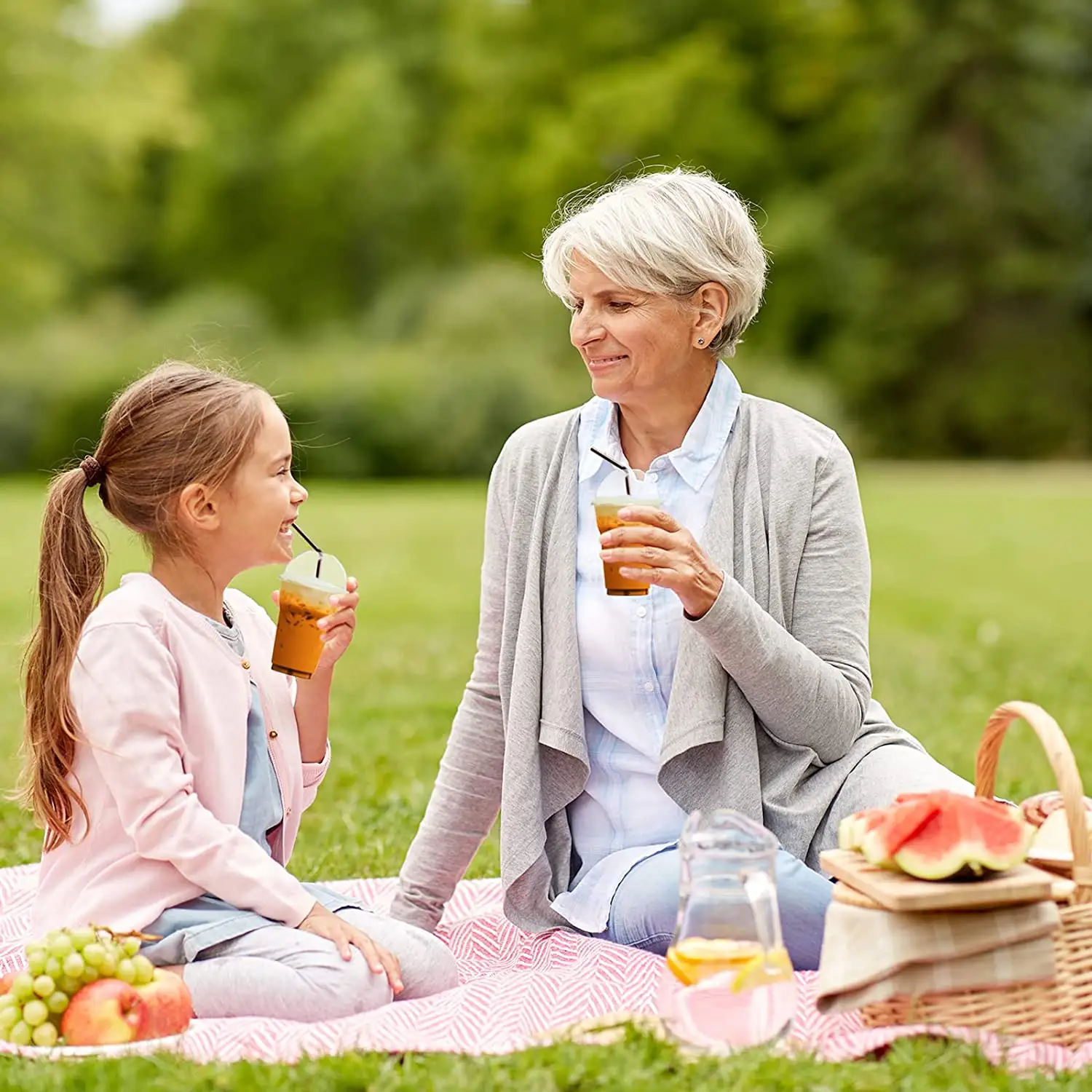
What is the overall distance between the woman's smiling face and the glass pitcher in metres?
1.17

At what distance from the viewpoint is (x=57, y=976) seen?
10.5ft

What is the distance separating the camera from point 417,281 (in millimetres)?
37281

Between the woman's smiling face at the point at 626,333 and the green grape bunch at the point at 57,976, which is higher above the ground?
the woman's smiling face at the point at 626,333

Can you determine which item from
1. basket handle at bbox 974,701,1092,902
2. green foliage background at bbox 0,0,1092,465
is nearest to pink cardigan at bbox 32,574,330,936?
basket handle at bbox 974,701,1092,902

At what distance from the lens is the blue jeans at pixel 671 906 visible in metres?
3.58

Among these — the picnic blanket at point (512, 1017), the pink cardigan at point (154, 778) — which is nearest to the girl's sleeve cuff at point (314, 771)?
the pink cardigan at point (154, 778)

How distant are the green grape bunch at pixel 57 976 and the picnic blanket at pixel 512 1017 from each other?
0.08 m

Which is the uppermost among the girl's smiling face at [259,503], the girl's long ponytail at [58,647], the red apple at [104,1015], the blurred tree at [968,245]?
the blurred tree at [968,245]

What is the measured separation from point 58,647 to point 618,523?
1.23 metres

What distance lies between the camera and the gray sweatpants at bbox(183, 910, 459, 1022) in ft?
11.0

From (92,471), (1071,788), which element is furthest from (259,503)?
(1071,788)

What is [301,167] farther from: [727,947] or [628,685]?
[727,947]

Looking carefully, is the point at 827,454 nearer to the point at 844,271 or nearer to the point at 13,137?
the point at 13,137

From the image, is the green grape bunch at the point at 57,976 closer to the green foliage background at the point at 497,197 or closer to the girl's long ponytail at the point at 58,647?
the girl's long ponytail at the point at 58,647
